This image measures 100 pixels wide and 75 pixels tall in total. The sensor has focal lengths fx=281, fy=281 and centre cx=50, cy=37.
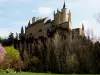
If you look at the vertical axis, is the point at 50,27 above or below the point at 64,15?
below

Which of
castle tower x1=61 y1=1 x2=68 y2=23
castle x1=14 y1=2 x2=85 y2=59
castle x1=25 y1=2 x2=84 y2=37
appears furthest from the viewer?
castle tower x1=61 y1=1 x2=68 y2=23

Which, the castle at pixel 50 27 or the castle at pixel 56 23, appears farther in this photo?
the castle at pixel 56 23

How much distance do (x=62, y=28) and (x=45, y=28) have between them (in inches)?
331

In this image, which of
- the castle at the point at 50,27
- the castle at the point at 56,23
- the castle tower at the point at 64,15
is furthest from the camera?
the castle tower at the point at 64,15

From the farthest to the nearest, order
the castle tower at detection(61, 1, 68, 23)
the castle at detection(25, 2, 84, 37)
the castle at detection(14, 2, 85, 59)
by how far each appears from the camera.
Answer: the castle tower at detection(61, 1, 68, 23) → the castle at detection(25, 2, 84, 37) → the castle at detection(14, 2, 85, 59)

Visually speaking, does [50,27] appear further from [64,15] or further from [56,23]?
[64,15]

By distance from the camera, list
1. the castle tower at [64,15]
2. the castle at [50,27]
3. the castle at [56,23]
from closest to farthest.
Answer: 1. the castle at [50,27]
2. the castle at [56,23]
3. the castle tower at [64,15]

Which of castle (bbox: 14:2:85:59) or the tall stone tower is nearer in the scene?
castle (bbox: 14:2:85:59)

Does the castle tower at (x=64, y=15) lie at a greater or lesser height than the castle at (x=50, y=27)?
greater

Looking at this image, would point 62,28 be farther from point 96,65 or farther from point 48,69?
point 96,65

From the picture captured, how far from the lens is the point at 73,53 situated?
176ft

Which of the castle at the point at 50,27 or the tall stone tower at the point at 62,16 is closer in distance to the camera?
the castle at the point at 50,27

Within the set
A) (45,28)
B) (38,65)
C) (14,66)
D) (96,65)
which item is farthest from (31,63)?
(45,28)

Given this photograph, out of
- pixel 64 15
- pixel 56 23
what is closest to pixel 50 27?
pixel 56 23
